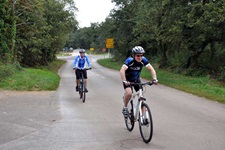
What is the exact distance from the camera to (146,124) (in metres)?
6.35

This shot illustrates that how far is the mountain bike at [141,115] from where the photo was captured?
6262mm

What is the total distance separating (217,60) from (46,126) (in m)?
21.2

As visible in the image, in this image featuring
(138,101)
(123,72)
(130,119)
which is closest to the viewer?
(138,101)

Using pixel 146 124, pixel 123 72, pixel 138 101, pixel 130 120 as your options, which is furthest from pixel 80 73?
pixel 146 124

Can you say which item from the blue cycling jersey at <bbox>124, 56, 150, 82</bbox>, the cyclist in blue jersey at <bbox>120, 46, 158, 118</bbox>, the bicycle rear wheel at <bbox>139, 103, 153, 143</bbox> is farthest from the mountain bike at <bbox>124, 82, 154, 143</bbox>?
the blue cycling jersey at <bbox>124, 56, 150, 82</bbox>

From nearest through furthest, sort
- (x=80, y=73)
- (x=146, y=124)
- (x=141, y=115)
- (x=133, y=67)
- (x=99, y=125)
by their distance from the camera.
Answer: (x=146, y=124), (x=141, y=115), (x=133, y=67), (x=99, y=125), (x=80, y=73)

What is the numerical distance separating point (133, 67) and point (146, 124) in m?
1.47

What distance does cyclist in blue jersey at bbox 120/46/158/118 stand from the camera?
22.5 ft

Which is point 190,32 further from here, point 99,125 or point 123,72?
point 123,72

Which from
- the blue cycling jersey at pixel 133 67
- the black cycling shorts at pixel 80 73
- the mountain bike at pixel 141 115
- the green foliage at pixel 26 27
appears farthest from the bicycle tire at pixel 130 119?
the green foliage at pixel 26 27

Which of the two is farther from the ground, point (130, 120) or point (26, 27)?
point (26, 27)

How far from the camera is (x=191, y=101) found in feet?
40.1

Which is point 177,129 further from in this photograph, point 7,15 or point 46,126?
point 7,15

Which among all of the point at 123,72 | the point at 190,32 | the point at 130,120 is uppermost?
the point at 190,32
